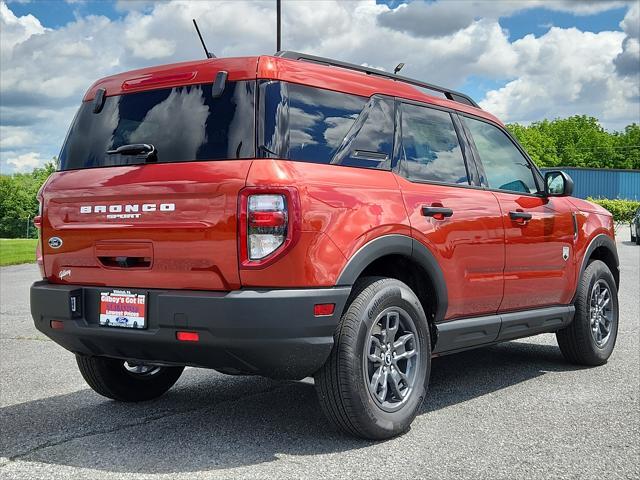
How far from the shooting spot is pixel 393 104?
16.0ft

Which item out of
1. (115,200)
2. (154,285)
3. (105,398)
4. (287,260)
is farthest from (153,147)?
(105,398)

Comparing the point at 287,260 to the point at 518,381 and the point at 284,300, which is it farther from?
the point at 518,381

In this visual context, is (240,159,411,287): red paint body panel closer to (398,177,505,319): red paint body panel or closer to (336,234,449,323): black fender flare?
(336,234,449,323): black fender flare

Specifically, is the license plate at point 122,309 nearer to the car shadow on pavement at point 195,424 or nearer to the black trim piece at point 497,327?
the car shadow on pavement at point 195,424

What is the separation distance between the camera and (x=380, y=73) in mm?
5059

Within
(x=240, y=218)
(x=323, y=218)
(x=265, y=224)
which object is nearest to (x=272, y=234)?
(x=265, y=224)

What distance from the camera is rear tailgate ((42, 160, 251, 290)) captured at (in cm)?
396

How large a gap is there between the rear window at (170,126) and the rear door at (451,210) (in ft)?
3.47

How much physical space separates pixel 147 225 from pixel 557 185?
340 centimetres

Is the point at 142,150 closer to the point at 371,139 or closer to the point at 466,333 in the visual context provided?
the point at 371,139

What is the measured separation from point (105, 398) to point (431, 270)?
2373mm

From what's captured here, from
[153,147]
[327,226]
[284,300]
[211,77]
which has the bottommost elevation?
[284,300]

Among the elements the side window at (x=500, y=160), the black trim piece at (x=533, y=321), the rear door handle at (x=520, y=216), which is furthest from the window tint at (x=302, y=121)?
the black trim piece at (x=533, y=321)

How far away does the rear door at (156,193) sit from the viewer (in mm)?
3986
